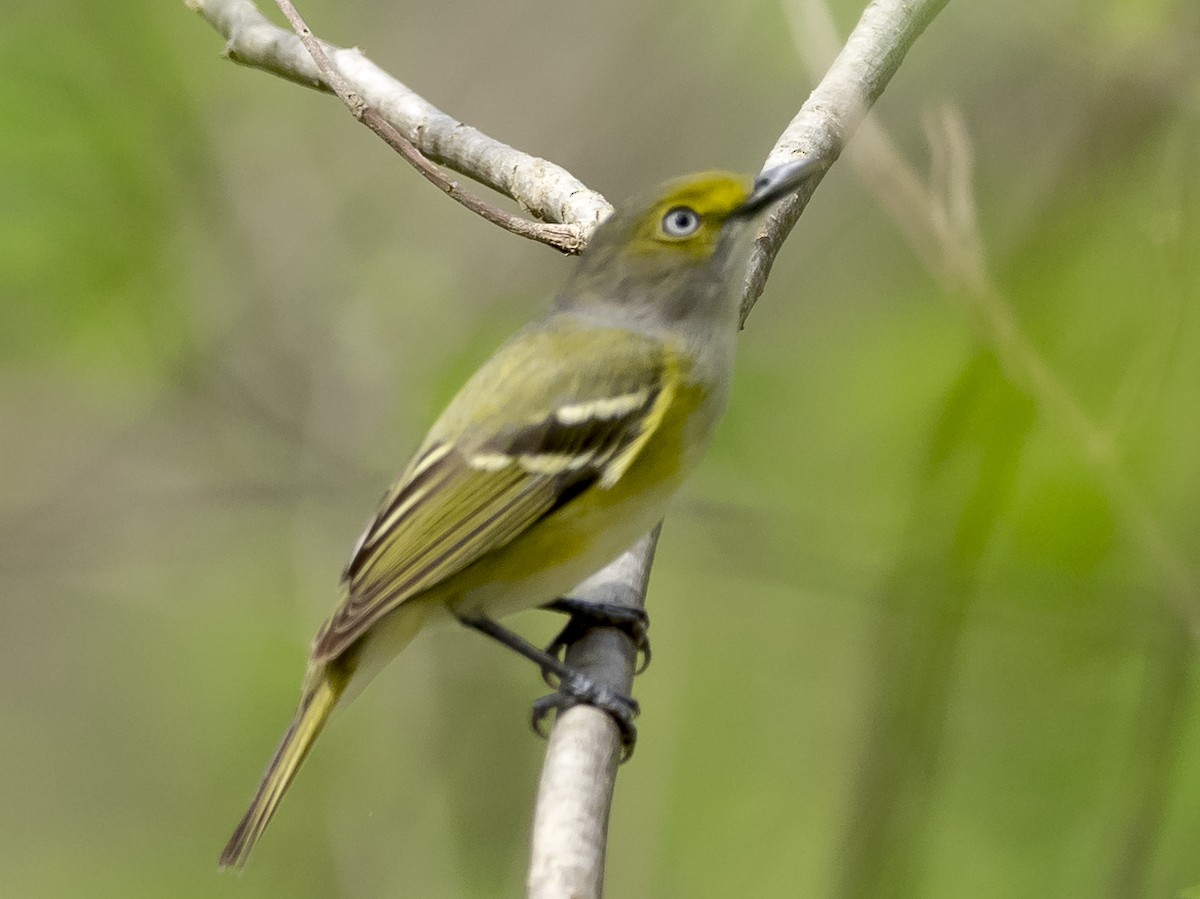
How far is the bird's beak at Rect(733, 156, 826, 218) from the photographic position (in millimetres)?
3100

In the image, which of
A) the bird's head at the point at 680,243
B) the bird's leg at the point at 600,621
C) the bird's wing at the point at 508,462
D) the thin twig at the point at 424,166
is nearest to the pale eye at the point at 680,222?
the bird's head at the point at 680,243

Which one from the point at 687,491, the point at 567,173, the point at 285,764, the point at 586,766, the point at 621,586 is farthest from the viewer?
the point at 687,491

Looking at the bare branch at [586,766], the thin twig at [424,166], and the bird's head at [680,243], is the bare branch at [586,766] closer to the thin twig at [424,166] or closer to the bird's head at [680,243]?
the bird's head at [680,243]

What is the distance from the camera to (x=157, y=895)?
197 inches

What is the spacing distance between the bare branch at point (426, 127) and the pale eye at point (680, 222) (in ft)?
1.28

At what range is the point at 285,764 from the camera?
9.57ft

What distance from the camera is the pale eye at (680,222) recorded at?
3277 mm

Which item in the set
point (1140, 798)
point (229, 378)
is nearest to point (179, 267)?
point (229, 378)

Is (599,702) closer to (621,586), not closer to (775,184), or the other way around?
(621,586)

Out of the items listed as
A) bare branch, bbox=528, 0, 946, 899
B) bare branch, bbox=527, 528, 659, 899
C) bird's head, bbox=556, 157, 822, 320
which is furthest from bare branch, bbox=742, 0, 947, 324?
bare branch, bbox=527, 528, 659, 899

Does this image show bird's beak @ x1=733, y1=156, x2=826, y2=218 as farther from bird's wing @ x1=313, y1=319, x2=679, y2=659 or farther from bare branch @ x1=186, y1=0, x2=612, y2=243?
bare branch @ x1=186, y1=0, x2=612, y2=243

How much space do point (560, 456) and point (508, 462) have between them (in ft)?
0.41

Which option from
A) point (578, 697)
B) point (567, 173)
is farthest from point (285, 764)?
point (567, 173)

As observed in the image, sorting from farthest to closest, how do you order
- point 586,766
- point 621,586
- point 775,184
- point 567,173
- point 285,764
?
point 567,173, point 621,586, point 775,184, point 285,764, point 586,766
